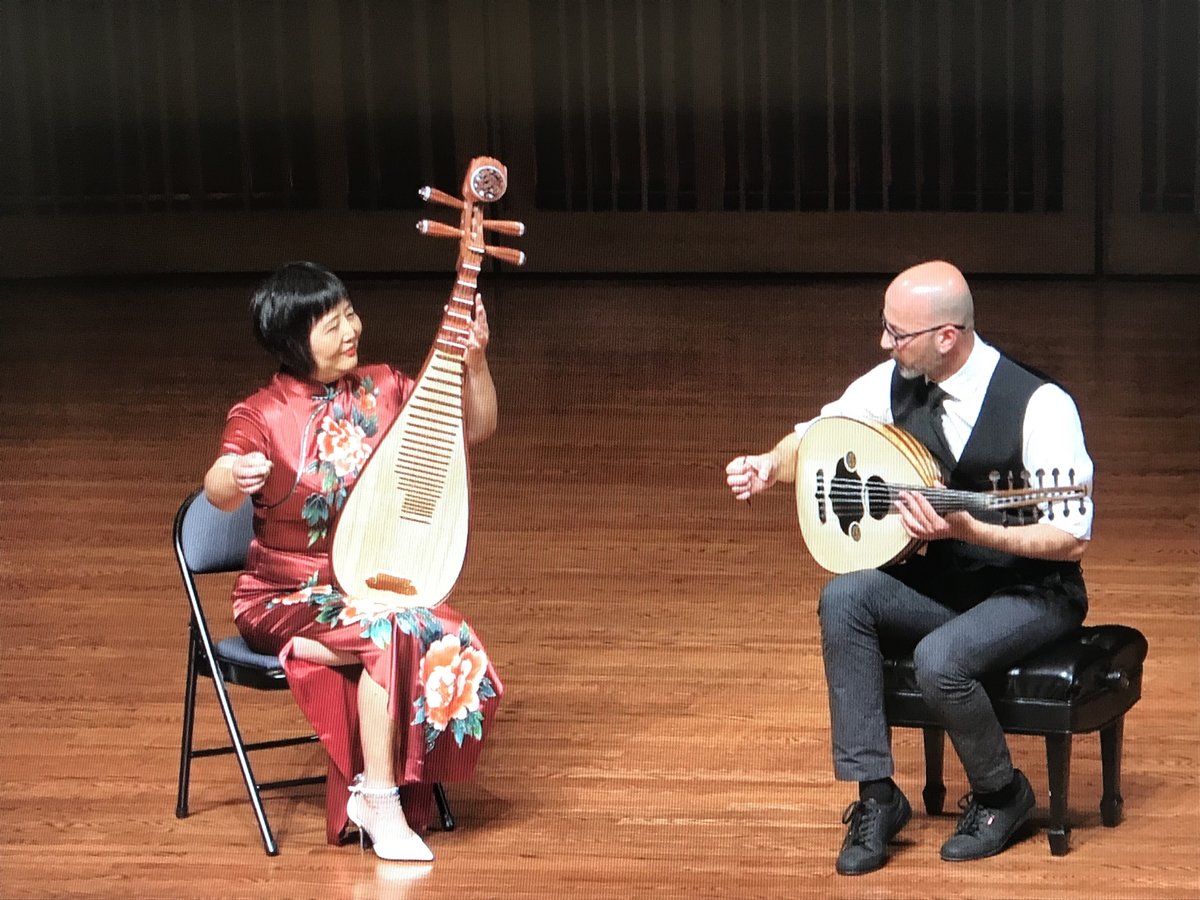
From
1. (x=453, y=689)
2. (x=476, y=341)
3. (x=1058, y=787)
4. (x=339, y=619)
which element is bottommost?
(x=1058, y=787)

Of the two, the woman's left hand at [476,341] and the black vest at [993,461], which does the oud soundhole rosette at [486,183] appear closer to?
the woman's left hand at [476,341]

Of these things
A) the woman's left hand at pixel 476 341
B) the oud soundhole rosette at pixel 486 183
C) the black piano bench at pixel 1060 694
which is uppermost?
the oud soundhole rosette at pixel 486 183

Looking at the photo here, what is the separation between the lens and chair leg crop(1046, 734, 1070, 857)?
134 inches

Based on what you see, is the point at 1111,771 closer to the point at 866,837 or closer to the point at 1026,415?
the point at 866,837

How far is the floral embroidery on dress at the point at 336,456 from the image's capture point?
3.56 meters

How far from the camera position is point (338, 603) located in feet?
11.6

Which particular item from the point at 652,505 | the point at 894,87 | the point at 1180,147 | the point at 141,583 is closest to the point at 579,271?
the point at 894,87

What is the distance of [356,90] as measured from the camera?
37.9ft

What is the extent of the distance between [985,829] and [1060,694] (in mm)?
323

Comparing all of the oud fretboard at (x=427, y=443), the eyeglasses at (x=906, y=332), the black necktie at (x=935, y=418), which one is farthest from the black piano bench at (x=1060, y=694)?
the oud fretboard at (x=427, y=443)

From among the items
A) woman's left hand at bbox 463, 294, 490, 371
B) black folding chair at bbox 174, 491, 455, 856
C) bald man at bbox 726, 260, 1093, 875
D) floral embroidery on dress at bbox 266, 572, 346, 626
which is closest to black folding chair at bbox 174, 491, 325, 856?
black folding chair at bbox 174, 491, 455, 856

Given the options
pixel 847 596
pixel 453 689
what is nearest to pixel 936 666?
pixel 847 596

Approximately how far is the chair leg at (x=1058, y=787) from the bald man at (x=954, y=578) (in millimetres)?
73

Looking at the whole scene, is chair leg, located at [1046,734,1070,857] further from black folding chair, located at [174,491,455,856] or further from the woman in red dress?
black folding chair, located at [174,491,455,856]
